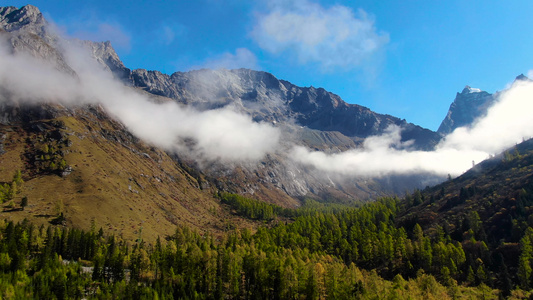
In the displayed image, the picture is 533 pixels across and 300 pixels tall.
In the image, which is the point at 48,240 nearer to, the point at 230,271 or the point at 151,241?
the point at 151,241

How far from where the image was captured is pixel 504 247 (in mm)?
128500

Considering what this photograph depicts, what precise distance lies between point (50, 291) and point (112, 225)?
10102 centimetres

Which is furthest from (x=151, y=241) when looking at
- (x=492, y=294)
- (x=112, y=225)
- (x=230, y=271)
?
(x=492, y=294)

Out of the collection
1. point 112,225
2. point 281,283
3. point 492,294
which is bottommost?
point 492,294

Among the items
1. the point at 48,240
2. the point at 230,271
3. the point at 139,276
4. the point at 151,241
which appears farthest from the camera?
the point at 151,241

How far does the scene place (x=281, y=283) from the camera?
99.4 m

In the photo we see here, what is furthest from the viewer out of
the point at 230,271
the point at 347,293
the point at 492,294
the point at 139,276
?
the point at 139,276

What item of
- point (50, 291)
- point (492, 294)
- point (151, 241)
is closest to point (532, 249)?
point (492, 294)

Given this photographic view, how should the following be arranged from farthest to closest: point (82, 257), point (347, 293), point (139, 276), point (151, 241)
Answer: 1. point (151, 241)
2. point (82, 257)
3. point (139, 276)
4. point (347, 293)

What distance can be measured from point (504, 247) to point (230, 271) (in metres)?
122

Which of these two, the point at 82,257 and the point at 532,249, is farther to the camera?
the point at 82,257

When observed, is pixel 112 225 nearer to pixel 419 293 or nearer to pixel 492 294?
pixel 419 293

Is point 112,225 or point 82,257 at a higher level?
point 112,225

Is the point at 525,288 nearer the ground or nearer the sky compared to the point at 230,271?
nearer the ground
